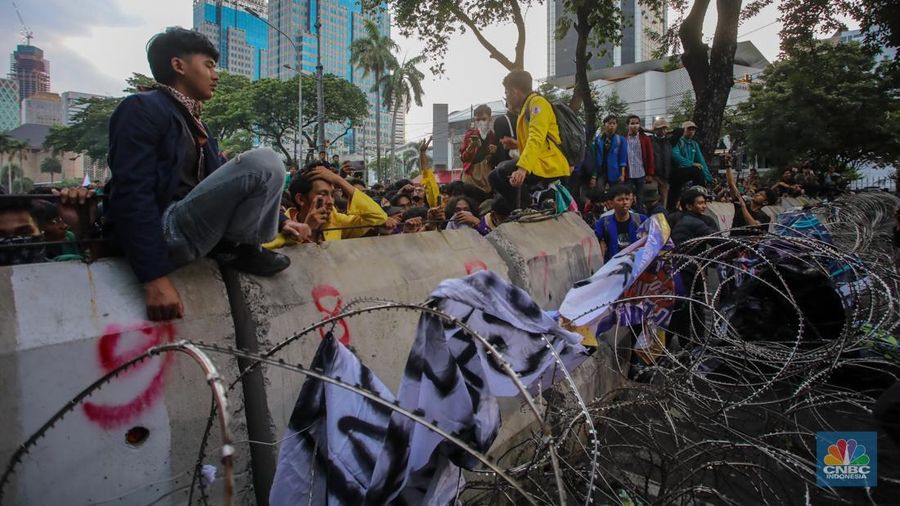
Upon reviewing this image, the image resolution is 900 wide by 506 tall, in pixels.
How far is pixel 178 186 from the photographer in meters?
2.56

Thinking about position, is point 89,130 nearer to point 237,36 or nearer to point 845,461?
point 845,461

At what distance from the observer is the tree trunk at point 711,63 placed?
36.6 feet

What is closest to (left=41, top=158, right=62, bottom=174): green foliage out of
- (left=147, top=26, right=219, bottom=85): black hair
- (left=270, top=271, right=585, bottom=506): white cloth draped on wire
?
(left=147, top=26, right=219, bottom=85): black hair

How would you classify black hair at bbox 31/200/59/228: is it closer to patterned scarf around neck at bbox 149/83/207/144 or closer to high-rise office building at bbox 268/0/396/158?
patterned scarf around neck at bbox 149/83/207/144

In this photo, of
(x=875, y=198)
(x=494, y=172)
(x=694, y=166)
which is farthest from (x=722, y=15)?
(x=494, y=172)

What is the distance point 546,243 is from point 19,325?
13.0 feet

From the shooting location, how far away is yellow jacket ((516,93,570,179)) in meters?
5.11

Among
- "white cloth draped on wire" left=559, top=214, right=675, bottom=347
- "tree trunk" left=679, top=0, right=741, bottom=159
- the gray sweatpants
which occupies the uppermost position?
"tree trunk" left=679, top=0, right=741, bottom=159

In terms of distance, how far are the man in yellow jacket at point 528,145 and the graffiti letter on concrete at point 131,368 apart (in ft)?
11.5

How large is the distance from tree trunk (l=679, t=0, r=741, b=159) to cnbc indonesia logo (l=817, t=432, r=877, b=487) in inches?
344

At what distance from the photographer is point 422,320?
2.19 m

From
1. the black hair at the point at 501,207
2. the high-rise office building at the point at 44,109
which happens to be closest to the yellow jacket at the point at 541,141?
the black hair at the point at 501,207

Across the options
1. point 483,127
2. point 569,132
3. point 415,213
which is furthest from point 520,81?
point 415,213

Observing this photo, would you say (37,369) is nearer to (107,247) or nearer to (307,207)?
(107,247)
